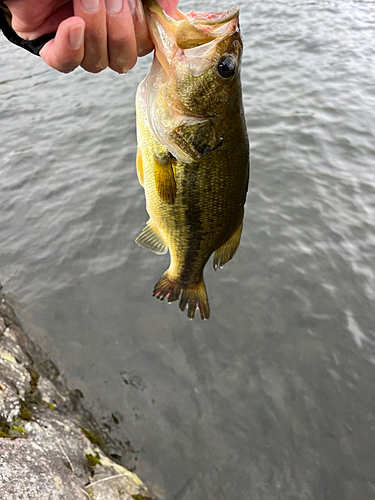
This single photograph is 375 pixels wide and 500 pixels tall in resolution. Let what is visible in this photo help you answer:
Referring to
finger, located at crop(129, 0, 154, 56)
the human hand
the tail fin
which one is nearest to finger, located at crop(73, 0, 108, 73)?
the human hand

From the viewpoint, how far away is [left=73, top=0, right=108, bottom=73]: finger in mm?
1301

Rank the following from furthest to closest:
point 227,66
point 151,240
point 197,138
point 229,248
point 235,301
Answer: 1. point 235,301
2. point 151,240
3. point 229,248
4. point 197,138
5. point 227,66

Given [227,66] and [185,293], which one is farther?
[185,293]

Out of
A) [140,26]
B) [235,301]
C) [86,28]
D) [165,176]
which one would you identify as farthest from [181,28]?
[235,301]

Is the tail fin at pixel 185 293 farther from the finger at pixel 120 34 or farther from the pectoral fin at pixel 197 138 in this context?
the finger at pixel 120 34

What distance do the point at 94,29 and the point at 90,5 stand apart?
0.07 metres

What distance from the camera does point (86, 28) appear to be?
4.37 feet

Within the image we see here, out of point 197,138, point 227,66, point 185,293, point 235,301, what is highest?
point 227,66

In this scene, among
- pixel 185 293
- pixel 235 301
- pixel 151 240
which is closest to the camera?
pixel 151 240

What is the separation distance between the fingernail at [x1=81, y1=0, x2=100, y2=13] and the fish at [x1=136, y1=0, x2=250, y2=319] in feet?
0.87

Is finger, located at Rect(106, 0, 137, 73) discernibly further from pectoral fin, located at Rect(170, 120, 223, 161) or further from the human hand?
pectoral fin, located at Rect(170, 120, 223, 161)

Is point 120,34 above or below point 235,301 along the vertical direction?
above

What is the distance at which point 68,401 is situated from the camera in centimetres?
376

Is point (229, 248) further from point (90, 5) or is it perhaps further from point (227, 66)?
point (90, 5)
